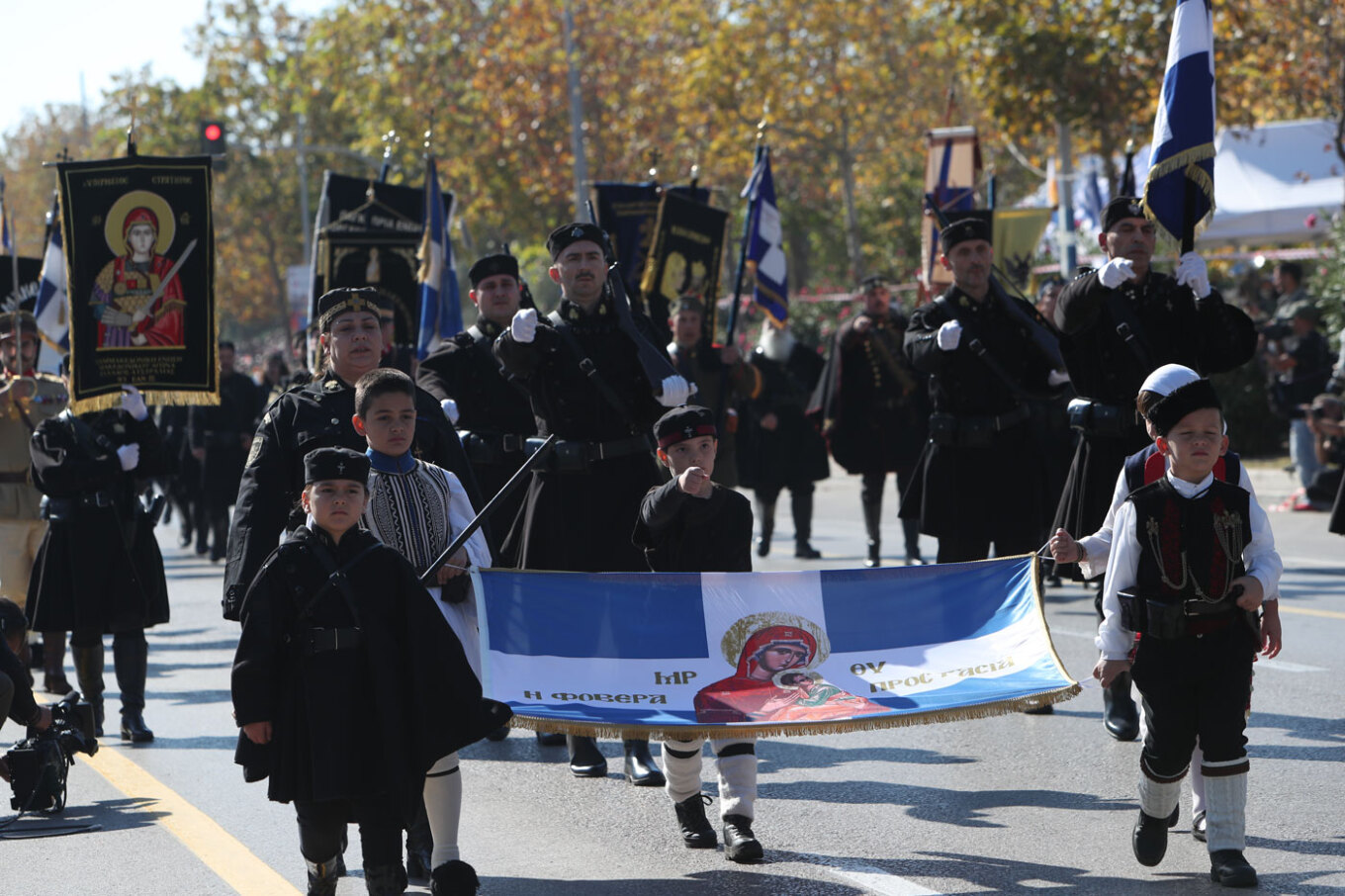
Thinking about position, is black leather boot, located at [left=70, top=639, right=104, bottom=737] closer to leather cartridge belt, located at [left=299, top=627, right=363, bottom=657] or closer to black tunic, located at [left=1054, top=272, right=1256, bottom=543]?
leather cartridge belt, located at [left=299, top=627, right=363, bottom=657]

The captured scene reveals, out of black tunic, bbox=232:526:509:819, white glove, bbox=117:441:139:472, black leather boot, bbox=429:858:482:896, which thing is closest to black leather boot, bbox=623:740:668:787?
black leather boot, bbox=429:858:482:896

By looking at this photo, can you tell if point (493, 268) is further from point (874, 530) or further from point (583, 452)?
point (874, 530)

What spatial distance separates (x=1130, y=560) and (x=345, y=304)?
2.78 metres

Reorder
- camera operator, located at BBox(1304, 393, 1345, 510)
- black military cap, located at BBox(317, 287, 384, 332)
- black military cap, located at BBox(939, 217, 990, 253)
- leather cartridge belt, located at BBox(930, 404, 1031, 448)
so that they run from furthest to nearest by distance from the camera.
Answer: camera operator, located at BBox(1304, 393, 1345, 510) → leather cartridge belt, located at BBox(930, 404, 1031, 448) → black military cap, located at BBox(939, 217, 990, 253) → black military cap, located at BBox(317, 287, 384, 332)

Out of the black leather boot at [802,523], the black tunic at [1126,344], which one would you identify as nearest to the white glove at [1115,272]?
the black tunic at [1126,344]

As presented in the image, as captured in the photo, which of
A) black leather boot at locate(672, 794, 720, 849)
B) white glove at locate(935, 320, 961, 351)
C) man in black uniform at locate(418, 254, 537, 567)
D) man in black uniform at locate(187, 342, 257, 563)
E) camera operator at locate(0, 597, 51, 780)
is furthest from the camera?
man in black uniform at locate(187, 342, 257, 563)

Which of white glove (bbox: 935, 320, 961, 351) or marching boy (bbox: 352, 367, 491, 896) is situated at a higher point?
white glove (bbox: 935, 320, 961, 351)

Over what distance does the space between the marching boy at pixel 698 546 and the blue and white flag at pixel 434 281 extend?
6.25m

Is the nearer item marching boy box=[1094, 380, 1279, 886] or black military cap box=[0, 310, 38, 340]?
marching boy box=[1094, 380, 1279, 886]

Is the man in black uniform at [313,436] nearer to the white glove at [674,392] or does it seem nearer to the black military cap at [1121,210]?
the white glove at [674,392]

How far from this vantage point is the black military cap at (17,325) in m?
9.17

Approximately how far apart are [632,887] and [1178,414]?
2.18 meters

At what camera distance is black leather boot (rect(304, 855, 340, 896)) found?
16.7ft

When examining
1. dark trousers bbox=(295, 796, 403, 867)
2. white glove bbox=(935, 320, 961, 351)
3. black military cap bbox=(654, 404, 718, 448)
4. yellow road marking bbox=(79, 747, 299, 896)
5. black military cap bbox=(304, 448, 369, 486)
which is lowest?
yellow road marking bbox=(79, 747, 299, 896)
